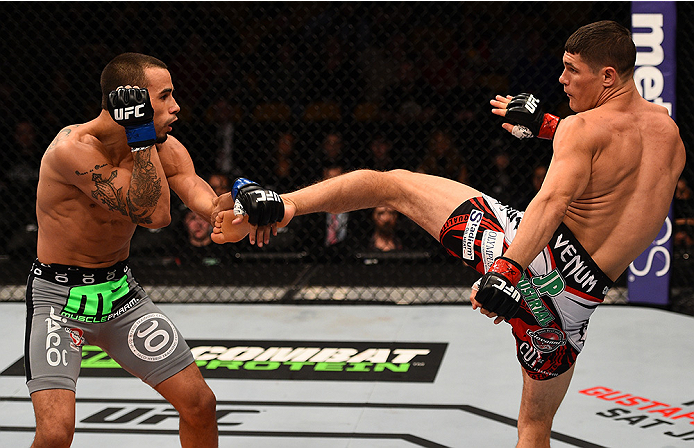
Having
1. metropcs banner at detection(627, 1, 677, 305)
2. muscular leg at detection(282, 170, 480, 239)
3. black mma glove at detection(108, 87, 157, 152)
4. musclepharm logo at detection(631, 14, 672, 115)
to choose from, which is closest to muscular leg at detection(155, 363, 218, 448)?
muscular leg at detection(282, 170, 480, 239)

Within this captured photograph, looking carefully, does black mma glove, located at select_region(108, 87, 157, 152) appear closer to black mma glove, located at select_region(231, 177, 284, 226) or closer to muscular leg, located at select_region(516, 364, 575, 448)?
black mma glove, located at select_region(231, 177, 284, 226)

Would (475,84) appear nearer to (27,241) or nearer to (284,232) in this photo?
(284,232)

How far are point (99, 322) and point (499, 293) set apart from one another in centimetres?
117

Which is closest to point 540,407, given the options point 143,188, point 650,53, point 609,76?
point 609,76

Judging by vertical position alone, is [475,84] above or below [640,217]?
below

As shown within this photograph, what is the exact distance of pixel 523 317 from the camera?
2234 mm

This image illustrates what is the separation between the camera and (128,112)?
6.79 ft

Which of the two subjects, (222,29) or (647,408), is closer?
(647,408)

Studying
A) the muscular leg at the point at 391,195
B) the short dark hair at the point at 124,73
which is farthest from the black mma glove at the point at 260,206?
the short dark hair at the point at 124,73

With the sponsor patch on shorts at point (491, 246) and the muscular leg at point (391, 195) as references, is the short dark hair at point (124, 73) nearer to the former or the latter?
the muscular leg at point (391, 195)

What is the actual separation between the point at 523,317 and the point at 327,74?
3.61 metres

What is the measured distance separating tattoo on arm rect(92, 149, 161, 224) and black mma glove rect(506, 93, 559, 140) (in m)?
1.00

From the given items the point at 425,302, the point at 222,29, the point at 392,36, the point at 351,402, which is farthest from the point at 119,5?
the point at 351,402

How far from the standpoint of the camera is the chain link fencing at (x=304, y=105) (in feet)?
17.5
